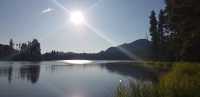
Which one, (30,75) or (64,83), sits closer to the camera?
(64,83)

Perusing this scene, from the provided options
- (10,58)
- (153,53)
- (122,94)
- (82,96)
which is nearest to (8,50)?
(10,58)

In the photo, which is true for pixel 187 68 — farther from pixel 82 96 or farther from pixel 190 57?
pixel 190 57

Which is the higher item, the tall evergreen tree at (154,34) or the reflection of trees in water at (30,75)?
the tall evergreen tree at (154,34)

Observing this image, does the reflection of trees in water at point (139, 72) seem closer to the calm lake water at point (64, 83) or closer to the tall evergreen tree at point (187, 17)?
the calm lake water at point (64, 83)

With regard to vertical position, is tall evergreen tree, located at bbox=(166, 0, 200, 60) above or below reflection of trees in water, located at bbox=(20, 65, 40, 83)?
above

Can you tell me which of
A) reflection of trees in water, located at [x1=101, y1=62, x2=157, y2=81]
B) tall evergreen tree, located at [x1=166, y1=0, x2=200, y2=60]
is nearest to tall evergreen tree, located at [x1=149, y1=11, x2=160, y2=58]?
reflection of trees in water, located at [x1=101, y1=62, x2=157, y2=81]

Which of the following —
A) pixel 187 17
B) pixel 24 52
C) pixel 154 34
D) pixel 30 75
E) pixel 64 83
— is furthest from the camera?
pixel 24 52

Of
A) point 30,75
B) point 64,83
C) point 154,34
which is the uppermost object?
point 154,34

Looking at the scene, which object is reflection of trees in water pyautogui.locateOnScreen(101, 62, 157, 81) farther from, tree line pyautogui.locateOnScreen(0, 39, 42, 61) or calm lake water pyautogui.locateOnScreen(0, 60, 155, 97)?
tree line pyautogui.locateOnScreen(0, 39, 42, 61)

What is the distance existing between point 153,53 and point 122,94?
70721 mm

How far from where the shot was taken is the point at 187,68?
70.8 ft

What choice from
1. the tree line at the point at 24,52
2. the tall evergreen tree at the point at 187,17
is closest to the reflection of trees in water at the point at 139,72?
the tall evergreen tree at the point at 187,17

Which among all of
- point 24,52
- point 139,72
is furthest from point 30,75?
point 24,52

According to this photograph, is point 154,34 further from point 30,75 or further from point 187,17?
point 187,17
